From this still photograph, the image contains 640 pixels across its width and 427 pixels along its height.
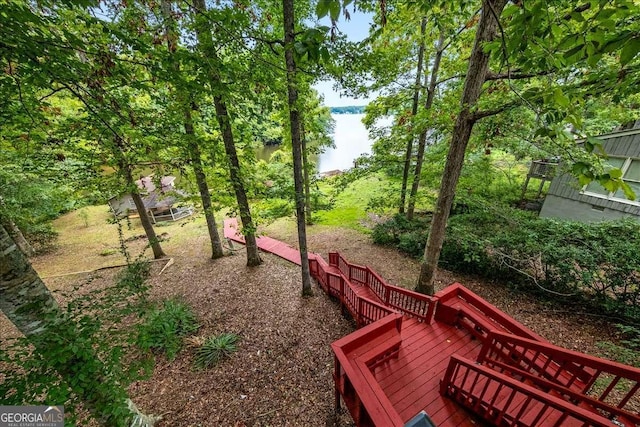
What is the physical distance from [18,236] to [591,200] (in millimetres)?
23688

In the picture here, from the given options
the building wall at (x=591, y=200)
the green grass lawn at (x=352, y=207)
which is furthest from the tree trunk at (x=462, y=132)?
the green grass lawn at (x=352, y=207)

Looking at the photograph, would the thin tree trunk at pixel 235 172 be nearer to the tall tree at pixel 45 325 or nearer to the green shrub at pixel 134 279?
the green shrub at pixel 134 279

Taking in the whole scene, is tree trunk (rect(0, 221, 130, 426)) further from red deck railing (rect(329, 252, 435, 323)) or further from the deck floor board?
red deck railing (rect(329, 252, 435, 323))

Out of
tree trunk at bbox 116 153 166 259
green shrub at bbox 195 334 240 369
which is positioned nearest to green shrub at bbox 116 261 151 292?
green shrub at bbox 195 334 240 369

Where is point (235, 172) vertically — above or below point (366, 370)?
above

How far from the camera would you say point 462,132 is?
169 inches

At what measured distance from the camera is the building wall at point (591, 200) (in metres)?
7.97

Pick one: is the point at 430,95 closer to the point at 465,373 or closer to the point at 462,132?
the point at 462,132

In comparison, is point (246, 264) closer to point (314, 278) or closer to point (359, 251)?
point (314, 278)

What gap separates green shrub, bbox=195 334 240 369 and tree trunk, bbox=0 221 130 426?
7.45ft

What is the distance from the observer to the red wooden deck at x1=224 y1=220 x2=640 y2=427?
2.34m

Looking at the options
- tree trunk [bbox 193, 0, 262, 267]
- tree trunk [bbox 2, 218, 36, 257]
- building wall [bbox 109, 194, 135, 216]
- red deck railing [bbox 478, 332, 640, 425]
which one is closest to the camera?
red deck railing [bbox 478, 332, 640, 425]

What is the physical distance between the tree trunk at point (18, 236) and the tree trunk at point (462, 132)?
1315 cm

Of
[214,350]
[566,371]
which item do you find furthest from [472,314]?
[214,350]
